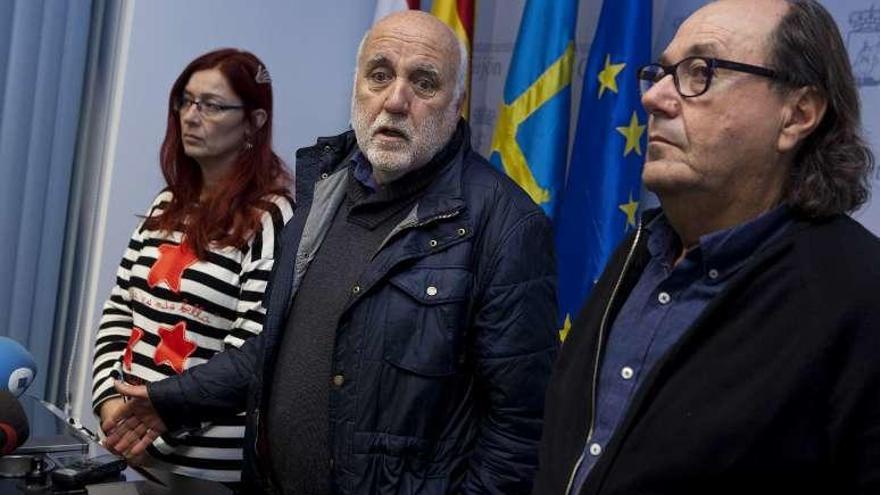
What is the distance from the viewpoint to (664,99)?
A: 130cm

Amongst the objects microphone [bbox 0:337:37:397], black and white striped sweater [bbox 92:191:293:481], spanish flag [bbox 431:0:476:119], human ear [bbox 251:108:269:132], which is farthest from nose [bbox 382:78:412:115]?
spanish flag [bbox 431:0:476:119]

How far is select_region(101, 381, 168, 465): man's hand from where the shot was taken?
75.2 inches

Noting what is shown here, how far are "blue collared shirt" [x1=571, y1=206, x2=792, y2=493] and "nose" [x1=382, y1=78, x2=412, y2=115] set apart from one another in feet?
2.11

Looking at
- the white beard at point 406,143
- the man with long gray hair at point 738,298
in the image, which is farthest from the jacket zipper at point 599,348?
the white beard at point 406,143

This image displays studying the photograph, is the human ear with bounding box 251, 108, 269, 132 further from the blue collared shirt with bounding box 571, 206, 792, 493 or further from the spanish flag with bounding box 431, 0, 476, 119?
the blue collared shirt with bounding box 571, 206, 792, 493

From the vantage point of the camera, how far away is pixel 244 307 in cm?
209

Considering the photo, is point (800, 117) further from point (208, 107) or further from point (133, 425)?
point (208, 107)

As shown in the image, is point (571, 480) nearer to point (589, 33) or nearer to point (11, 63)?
point (589, 33)

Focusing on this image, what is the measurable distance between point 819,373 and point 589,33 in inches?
A: 90.3

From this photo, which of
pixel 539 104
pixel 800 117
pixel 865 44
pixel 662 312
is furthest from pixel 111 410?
→ pixel 865 44

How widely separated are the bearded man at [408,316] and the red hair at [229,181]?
0.34 metres

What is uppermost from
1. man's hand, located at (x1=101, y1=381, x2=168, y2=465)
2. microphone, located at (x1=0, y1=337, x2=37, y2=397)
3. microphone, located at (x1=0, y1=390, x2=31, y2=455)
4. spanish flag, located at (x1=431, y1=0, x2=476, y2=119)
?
spanish flag, located at (x1=431, y1=0, x2=476, y2=119)

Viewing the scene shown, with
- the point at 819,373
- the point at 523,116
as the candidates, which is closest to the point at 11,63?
the point at 523,116

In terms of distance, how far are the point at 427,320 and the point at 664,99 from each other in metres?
0.59
